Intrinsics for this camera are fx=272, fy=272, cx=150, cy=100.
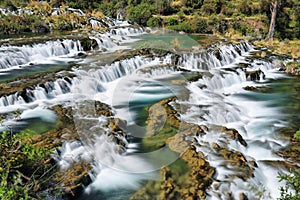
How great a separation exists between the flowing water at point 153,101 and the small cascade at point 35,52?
47 millimetres

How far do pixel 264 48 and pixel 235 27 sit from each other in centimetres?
567

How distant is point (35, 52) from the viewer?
540 inches

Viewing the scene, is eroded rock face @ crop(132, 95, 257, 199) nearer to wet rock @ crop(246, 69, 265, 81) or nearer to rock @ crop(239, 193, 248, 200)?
rock @ crop(239, 193, 248, 200)

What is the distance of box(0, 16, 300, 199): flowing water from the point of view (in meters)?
5.42

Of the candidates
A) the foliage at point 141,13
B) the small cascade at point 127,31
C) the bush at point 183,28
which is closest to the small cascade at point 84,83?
the small cascade at point 127,31

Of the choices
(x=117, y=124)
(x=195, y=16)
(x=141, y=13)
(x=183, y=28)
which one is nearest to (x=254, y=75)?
(x=117, y=124)

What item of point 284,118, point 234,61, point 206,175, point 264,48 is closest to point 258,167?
point 206,175

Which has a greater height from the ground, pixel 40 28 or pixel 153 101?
pixel 40 28

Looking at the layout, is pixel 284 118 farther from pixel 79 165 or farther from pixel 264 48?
pixel 264 48

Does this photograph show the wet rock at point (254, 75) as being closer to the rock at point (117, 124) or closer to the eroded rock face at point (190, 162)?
the eroded rock face at point (190, 162)

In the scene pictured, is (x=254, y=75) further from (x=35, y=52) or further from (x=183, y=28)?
(x=183, y=28)

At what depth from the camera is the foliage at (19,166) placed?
2736 mm

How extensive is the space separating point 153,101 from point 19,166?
618cm

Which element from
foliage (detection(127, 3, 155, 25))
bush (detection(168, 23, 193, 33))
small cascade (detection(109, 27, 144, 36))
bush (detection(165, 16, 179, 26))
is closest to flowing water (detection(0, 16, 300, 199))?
small cascade (detection(109, 27, 144, 36))
